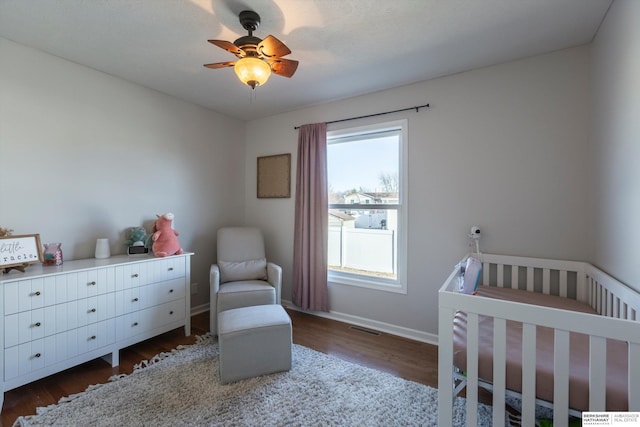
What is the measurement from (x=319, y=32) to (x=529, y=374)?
217 cm

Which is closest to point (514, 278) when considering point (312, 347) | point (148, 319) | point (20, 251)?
point (312, 347)

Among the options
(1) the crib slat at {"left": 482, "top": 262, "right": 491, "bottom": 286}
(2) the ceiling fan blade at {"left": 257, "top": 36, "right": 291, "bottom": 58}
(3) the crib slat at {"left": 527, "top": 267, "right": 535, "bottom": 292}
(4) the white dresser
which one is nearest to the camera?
(2) the ceiling fan blade at {"left": 257, "top": 36, "right": 291, "bottom": 58}

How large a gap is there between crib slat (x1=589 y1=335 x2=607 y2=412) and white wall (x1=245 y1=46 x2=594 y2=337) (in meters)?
1.32

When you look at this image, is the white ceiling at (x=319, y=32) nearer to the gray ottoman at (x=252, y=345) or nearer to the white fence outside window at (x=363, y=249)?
the white fence outside window at (x=363, y=249)

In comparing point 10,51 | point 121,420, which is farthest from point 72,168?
point 121,420

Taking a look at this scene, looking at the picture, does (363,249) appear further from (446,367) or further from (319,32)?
(319,32)

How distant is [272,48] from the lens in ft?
5.23

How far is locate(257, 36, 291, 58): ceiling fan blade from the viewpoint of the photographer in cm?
153

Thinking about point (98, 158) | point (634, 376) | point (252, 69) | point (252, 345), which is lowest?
point (252, 345)

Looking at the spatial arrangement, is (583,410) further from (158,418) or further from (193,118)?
(193,118)

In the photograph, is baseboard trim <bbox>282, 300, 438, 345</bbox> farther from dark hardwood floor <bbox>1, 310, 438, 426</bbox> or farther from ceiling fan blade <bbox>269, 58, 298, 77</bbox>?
ceiling fan blade <bbox>269, 58, 298, 77</bbox>

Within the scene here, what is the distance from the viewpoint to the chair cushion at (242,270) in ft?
9.37

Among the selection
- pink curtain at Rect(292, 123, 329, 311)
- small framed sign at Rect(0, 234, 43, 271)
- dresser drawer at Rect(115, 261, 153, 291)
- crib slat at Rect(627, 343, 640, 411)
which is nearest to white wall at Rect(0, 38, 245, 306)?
small framed sign at Rect(0, 234, 43, 271)

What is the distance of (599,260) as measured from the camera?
182 centimetres
